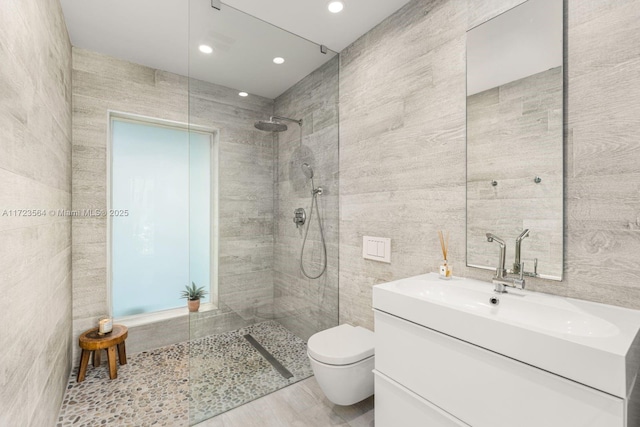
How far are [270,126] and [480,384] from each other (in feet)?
6.23

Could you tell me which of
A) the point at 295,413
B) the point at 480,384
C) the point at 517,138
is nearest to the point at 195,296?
the point at 295,413

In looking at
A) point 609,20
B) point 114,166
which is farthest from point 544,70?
point 114,166

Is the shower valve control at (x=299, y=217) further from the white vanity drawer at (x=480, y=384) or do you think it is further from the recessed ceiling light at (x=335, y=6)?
the recessed ceiling light at (x=335, y=6)

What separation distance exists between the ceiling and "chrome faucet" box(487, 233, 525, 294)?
1.62m

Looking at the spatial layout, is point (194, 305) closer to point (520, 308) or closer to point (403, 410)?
point (403, 410)

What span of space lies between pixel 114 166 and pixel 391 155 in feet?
8.09

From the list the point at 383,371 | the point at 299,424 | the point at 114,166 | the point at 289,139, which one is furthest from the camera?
the point at 114,166

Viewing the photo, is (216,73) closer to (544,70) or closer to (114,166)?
(114,166)

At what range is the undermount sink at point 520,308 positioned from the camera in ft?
3.49

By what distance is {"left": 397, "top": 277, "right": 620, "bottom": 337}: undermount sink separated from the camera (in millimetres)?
1062

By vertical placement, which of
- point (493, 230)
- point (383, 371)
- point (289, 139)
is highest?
point (289, 139)

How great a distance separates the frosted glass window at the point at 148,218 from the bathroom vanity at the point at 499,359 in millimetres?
1934

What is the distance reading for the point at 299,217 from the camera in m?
2.29

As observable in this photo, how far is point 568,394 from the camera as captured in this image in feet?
2.91
